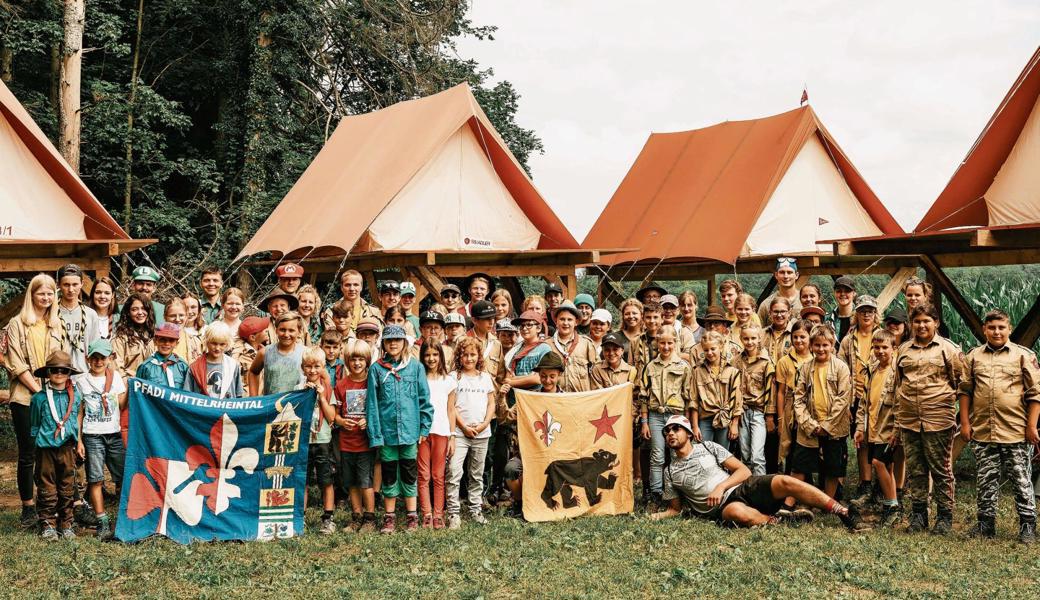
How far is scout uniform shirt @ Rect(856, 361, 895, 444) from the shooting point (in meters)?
7.57

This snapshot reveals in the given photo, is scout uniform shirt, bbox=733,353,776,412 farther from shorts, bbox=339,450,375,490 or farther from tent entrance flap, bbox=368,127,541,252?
tent entrance flap, bbox=368,127,541,252

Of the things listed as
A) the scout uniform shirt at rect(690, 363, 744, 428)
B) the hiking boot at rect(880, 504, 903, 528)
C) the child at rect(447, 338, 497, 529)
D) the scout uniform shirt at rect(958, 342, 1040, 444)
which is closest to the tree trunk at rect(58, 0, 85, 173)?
the child at rect(447, 338, 497, 529)

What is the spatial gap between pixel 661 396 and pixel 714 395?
431 millimetres

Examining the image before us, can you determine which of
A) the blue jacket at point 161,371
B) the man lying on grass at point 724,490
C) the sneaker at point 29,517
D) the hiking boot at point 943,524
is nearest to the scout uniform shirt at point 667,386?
the man lying on grass at point 724,490

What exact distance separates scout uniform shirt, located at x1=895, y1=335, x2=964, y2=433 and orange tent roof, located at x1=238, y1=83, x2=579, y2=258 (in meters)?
6.14

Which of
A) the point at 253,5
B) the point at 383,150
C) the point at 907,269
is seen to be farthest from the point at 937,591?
the point at 253,5

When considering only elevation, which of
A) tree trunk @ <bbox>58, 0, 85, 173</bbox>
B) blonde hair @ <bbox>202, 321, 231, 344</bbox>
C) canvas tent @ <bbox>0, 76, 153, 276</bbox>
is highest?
tree trunk @ <bbox>58, 0, 85, 173</bbox>

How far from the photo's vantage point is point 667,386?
7.91 meters

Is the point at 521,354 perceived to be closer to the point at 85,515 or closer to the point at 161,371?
the point at 161,371

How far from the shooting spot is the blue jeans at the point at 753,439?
26.5 ft

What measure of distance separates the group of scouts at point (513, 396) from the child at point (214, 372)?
0.4 inches

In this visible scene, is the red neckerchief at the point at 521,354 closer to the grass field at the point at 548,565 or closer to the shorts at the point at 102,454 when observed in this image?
the grass field at the point at 548,565

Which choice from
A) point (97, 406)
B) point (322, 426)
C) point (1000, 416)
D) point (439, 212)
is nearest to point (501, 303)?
point (322, 426)

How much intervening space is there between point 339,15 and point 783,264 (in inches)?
472
